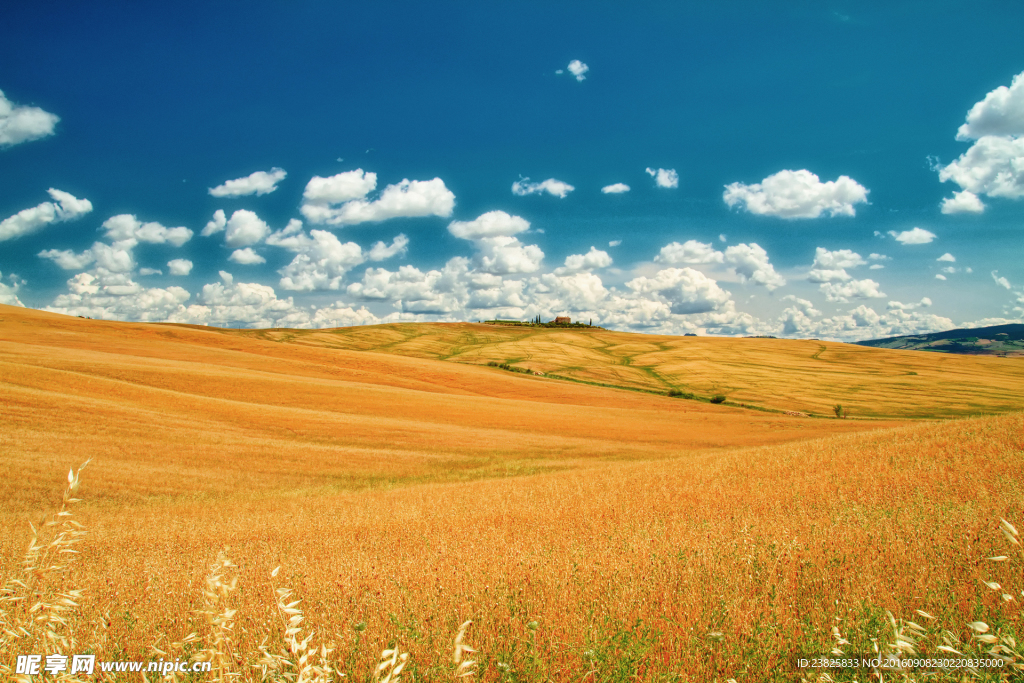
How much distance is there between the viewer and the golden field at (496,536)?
453 cm

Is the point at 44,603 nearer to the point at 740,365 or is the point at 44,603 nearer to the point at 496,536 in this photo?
the point at 496,536

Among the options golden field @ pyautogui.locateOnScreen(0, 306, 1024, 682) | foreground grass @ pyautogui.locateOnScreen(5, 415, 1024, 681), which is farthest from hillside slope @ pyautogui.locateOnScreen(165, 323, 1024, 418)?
foreground grass @ pyautogui.locateOnScreen(5, 415, 1024, 681)

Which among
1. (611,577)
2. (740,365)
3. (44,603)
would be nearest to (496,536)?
(611,577)

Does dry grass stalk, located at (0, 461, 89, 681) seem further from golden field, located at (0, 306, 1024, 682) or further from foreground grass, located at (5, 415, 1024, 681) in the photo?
foreground grass, located at (5, 415, 1024, 681)

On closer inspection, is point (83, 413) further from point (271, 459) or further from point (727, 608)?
point (727, 608)

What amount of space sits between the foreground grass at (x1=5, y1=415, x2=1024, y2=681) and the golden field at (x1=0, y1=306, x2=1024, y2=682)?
40mm

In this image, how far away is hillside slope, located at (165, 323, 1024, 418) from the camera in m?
64.5

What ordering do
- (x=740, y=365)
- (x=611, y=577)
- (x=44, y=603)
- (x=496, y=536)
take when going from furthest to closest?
(x=740, y=365), (x=496, y=536), (x=611, y=577), (x=44, y=603)

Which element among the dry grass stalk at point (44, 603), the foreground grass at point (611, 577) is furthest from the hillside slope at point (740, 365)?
the dry grass stalk at point (44, 603)

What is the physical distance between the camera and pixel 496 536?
8.59 m

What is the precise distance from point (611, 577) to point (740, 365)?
9567 centimetres

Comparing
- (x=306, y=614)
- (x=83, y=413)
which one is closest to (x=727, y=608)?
(x=306, y=614)

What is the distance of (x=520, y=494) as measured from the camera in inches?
537

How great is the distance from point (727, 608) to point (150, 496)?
721 inches
